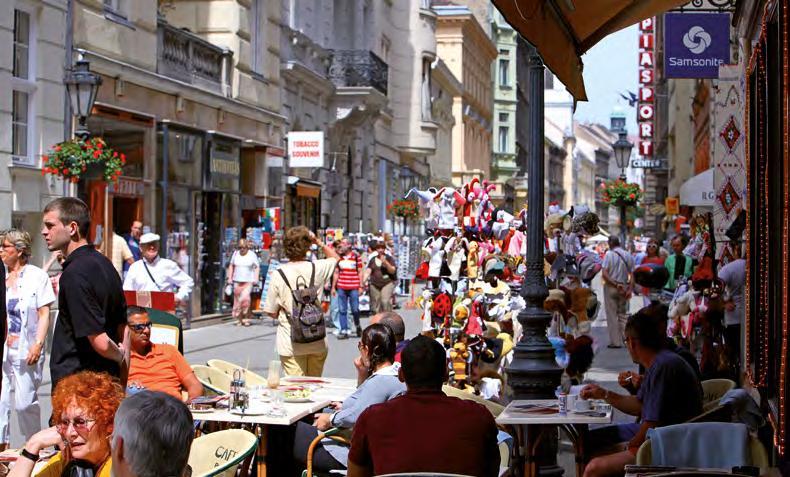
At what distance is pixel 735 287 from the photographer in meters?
12.2

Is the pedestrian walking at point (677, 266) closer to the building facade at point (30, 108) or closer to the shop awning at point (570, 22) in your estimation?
the building facade at point (30, 108)

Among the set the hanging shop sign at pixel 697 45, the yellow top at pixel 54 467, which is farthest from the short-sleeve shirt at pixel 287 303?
the hanging shop sign at pixel 697 45

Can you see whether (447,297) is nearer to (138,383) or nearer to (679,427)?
(138,383)

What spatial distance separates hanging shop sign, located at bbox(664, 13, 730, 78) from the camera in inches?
→ 554

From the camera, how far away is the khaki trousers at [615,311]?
19.0 metres

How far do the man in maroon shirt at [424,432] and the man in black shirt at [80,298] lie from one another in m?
1.80

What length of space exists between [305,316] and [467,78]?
58147 mm

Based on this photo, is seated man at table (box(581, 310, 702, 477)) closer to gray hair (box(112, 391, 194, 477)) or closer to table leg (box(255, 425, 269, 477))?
table leg (box(255, 425, 269, 477))

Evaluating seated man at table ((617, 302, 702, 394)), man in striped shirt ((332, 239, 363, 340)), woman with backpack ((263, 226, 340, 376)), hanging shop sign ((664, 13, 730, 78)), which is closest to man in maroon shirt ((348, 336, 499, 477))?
seated man at table ((617, 302, 702, 394))

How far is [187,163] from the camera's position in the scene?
23047mm

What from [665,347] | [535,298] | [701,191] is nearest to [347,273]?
[701,191]

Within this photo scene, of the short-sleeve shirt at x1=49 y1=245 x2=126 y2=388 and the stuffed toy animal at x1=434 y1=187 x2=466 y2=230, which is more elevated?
the stuffed toy animal at x1=434 y1=187 x2=466 y2=230

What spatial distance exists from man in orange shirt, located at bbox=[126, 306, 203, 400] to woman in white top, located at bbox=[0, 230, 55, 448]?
1054 millimetres

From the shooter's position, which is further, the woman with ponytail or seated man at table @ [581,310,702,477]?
the woman with ponytail
